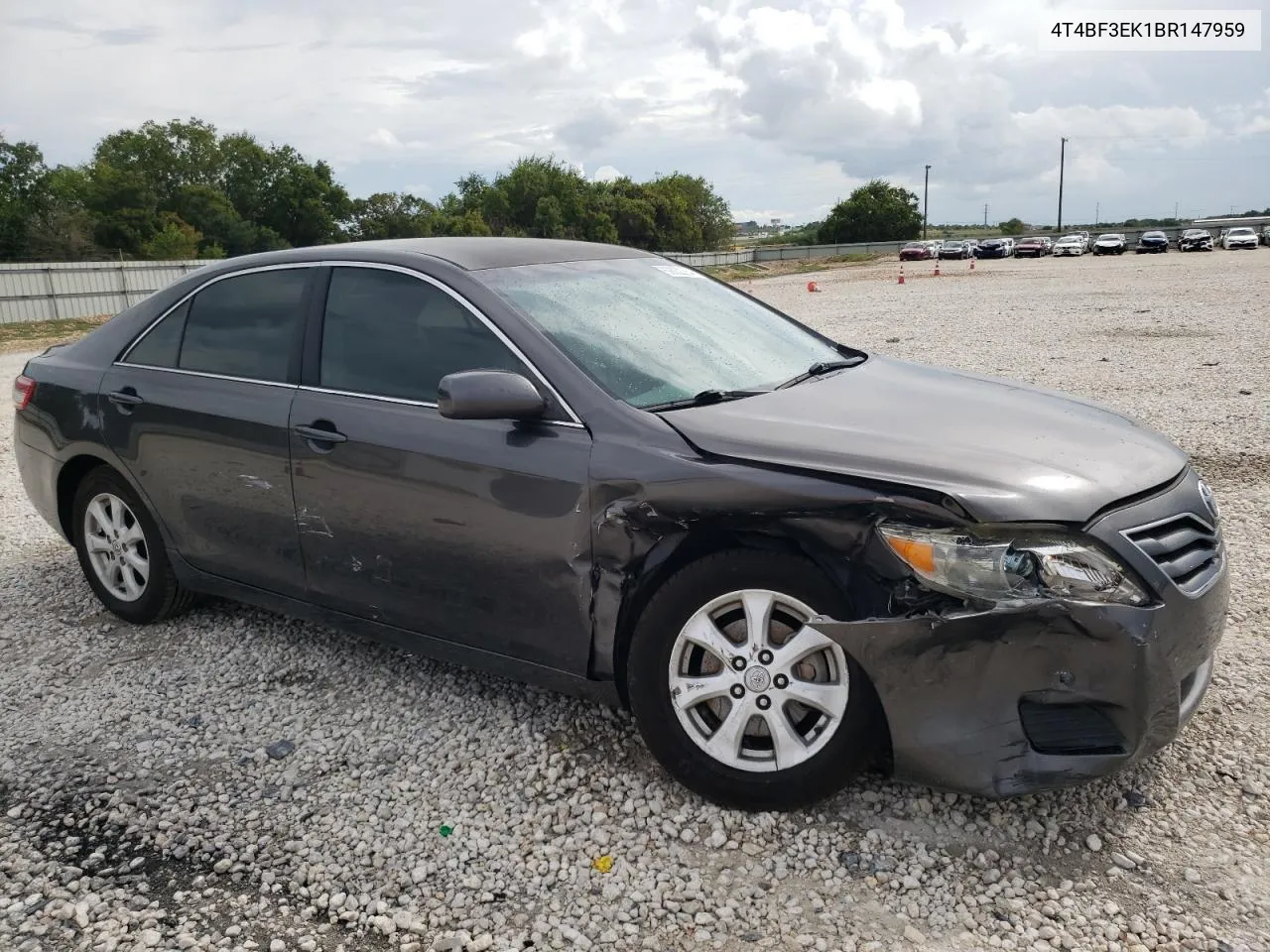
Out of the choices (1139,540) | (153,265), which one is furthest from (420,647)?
(153,265)

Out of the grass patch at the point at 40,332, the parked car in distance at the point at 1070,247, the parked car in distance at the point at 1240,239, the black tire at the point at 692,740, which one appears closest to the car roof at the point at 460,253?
the black tire at the point at 692,740

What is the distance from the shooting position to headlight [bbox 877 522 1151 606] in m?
2.68

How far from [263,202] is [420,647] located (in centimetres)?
8606

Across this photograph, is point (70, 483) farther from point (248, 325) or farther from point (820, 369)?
point (820, 369)

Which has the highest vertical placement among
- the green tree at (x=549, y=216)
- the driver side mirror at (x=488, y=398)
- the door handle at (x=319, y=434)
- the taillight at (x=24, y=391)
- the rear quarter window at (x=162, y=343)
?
the green tree at (x=549, y=216)

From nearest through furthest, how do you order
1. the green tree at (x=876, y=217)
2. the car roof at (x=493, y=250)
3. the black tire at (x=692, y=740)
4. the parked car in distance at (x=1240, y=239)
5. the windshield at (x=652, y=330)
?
the black tire at (x=692, y=740), the windshield at (x=652, y=330), the car roof at (x=493, y=250), the parked car in distance at (x=1240, y=239), the green tree at (x=876, y=217)

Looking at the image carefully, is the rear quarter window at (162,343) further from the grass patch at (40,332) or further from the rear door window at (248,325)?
the grass patch at (40,332)

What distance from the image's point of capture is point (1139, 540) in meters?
2.79

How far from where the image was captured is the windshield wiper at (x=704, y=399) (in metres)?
3.34

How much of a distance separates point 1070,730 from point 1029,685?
19cm

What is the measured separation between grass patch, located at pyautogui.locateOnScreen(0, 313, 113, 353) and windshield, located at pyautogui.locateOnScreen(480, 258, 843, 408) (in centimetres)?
2118

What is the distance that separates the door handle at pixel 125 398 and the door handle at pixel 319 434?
106cm

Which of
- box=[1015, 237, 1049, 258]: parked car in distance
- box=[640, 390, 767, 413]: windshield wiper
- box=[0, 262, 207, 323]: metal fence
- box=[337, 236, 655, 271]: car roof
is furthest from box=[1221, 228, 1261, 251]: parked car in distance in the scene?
box=[640, 390, 767, 413]: windshield wiper

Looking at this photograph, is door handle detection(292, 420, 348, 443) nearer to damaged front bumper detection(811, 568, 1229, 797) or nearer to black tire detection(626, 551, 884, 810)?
black tire detection(626, 551, 884, 810)
